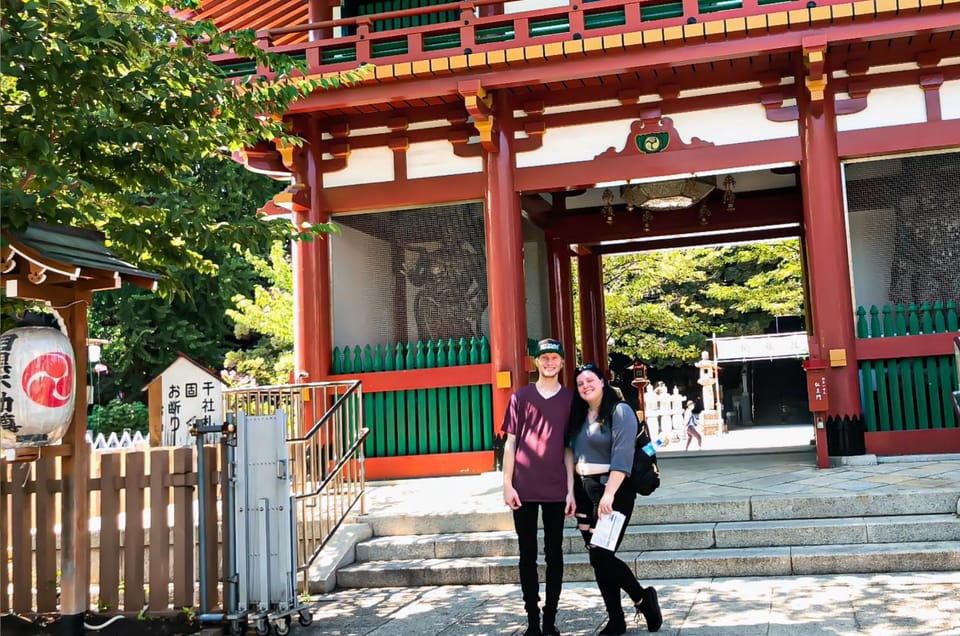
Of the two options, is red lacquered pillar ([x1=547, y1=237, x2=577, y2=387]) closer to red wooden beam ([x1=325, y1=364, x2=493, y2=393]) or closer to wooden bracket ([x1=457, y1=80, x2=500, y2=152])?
red wooden beam ([x1=325, y1=364, x2=493, y2=393])

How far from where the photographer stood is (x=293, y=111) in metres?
9.69

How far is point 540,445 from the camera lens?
4.94 metres

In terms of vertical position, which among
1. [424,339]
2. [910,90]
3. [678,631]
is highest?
[910,90]

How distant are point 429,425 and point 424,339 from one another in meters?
1.01

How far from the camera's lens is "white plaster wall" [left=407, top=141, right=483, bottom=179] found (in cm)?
1009

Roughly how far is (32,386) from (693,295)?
25832mm

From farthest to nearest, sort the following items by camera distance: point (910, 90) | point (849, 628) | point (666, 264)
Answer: point (666, 264), point (910, 90), point (849, 628)

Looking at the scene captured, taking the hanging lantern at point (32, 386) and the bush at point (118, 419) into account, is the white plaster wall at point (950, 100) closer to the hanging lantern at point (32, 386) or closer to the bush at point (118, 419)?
the hanging lantern at point (32, 386)

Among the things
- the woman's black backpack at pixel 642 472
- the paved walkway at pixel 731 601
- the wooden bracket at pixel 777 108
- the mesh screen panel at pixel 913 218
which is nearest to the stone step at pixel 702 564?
the paved walkway at pixel 731 601

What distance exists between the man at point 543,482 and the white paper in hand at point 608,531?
0.19 meters

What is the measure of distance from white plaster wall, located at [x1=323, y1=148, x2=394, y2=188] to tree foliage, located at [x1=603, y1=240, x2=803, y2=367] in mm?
14190

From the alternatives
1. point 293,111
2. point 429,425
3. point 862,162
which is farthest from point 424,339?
point 862,162

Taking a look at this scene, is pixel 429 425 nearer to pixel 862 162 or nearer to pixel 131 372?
pixel 862 162

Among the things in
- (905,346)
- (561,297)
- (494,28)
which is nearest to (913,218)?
(905,346)
